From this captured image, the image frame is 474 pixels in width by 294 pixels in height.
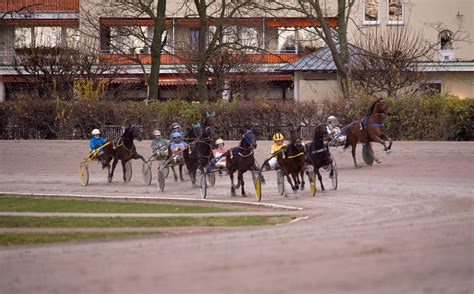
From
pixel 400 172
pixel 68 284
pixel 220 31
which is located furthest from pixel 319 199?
pixel 220 31

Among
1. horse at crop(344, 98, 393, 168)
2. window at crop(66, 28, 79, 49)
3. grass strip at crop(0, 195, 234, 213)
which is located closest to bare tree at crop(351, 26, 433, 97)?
horse at crop(344, 98, 393, 168)

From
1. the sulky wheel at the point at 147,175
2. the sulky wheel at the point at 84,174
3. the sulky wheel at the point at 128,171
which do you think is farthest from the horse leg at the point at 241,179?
the sulky wheel at the point at 84,174

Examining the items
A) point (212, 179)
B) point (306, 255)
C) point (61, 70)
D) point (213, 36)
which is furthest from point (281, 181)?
point (61, 70)

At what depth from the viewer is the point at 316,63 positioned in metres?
52.5

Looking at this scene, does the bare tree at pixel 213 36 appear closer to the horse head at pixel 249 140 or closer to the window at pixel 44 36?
the window at pixel 44 36

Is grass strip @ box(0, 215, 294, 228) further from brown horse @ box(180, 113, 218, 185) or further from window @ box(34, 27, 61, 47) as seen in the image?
window @ box(34, 27, 61, 47)

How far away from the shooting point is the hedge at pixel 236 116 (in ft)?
124

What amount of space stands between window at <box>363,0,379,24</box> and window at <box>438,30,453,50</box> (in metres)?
3.43

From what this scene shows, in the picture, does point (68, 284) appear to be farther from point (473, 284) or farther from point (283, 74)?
point (283, 74)

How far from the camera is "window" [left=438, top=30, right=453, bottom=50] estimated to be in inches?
2189

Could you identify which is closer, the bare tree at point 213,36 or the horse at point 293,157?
the horse at point 293,157

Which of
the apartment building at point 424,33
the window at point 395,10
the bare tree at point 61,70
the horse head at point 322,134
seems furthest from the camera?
the window at point 395,10

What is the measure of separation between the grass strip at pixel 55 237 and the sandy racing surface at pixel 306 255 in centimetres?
89

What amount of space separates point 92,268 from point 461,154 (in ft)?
71.5
